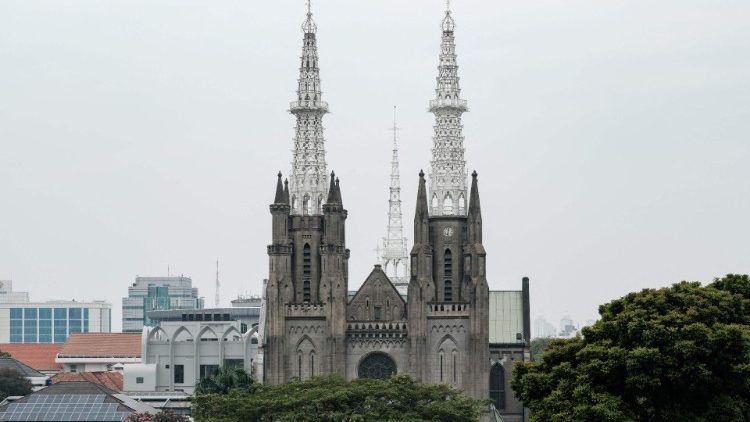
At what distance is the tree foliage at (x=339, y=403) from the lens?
386ft

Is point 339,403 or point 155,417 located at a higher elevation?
point 339,403

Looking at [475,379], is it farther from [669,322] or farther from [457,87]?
[669,322]

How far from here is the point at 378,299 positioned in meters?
149

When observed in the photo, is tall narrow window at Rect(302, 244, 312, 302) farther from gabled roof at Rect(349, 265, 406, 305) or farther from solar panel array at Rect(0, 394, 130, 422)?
solar panel array at Rect(0, 394, 130, 422)

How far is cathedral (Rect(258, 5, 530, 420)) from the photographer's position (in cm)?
14712

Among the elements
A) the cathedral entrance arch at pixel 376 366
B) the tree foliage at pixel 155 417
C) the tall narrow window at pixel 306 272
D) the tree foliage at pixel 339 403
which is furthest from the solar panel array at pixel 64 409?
the tree foliage at pixel 339 403

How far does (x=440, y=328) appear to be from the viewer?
5817 inches

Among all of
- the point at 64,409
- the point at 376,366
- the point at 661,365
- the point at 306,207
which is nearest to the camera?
the point at 661,365

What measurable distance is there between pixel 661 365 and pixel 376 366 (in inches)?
2592

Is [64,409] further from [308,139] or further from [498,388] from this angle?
[498,388]

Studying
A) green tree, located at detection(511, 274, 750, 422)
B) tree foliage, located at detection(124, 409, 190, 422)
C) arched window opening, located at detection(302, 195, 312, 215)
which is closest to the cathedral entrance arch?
arched window opening, located at detection(302, 195, 312, 215)

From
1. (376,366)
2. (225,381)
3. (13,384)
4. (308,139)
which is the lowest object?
(225,381)

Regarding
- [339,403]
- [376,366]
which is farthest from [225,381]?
[339,403]

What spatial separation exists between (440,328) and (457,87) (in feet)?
64.6
